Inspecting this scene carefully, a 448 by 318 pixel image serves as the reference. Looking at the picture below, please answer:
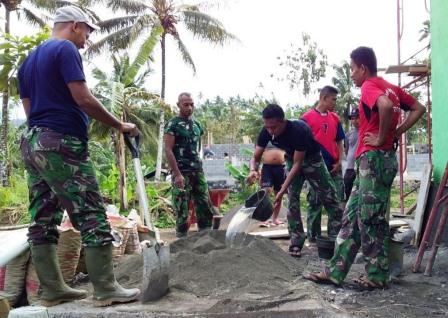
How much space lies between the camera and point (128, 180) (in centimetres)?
1348

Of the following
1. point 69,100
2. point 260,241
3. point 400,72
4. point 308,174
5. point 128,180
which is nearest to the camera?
point 69,100

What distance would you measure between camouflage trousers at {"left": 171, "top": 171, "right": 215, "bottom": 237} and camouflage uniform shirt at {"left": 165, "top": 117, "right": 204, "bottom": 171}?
10 cm

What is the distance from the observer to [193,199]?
627 cm

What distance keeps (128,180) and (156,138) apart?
382 inches

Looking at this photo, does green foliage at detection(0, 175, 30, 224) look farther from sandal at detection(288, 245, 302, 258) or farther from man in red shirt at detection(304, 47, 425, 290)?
man in red shirt at detection(304, 47, 425, 290)

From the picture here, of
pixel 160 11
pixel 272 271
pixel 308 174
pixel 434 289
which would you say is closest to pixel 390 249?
pixel 434 289

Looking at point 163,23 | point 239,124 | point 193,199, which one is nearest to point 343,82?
point 239,124

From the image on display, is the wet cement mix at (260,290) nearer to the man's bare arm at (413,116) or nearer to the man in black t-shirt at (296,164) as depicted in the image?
the man in black t-shirt at (296,164)

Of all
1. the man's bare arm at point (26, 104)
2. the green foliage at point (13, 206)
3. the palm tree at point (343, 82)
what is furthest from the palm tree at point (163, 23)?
the man's bare arm at point (26, 104)

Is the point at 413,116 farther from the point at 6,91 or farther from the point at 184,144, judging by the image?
the point at 6,91

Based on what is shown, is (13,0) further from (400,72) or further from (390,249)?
(390,249)

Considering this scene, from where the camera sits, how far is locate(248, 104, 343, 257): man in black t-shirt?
5.32 meters

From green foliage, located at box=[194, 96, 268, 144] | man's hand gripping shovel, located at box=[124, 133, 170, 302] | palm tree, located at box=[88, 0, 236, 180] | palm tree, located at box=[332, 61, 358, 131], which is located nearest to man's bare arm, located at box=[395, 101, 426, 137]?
man's hand gripping shovel, located at box=[124, 133, 170, 302]

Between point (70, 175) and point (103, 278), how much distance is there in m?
0.73
